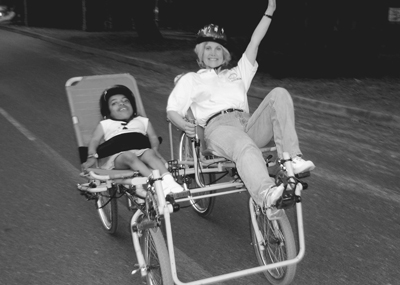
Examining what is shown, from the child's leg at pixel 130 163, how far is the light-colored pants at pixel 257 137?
0.54 metres

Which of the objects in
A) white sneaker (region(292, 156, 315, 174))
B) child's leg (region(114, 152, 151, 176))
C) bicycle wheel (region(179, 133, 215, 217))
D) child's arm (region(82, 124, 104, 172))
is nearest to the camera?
white sneaker (region(292, 156, 315, 174))

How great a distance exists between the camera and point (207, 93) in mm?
4730

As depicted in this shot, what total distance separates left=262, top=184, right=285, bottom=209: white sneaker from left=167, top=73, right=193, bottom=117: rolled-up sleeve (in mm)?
1338

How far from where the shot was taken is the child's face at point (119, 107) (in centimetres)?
468

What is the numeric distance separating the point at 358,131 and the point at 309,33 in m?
6.78

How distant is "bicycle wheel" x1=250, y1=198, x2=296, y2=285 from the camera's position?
12.1ft

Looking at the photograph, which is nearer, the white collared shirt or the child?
the child

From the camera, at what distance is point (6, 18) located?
116 ft

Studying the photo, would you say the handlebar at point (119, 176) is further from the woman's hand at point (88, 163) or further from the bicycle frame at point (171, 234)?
the woman's hand at point (88, 163)

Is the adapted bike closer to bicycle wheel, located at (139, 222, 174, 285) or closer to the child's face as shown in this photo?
bicycle wheel, located at (139, 222, 174, 285)

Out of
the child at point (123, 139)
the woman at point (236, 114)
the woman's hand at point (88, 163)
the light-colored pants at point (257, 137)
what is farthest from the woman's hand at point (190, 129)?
the woman's hand at point (88, 163)

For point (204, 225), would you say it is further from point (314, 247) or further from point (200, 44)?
point (200, 44)

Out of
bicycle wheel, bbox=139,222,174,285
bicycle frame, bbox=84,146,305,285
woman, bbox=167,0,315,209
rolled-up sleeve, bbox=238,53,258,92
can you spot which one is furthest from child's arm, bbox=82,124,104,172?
rolled-up sleeve, bbox=238,53,258,92

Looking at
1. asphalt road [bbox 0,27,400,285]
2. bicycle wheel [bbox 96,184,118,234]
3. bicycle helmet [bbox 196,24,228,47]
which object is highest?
bicycle helmet [bbox 196,24,228,47]
